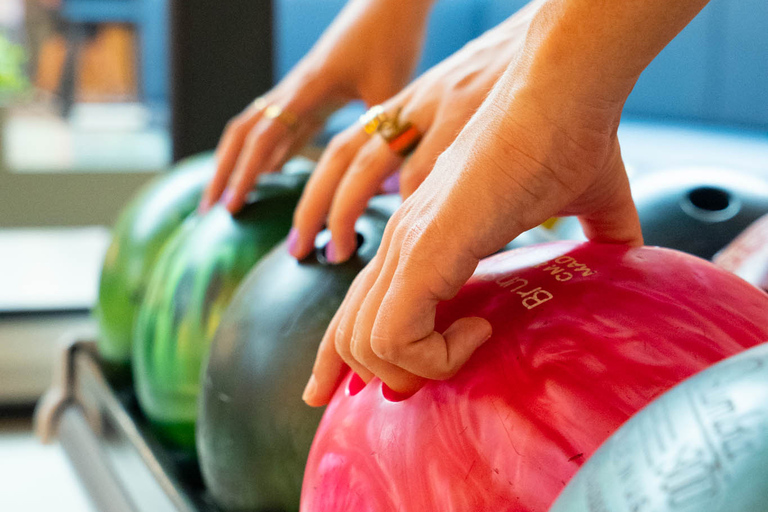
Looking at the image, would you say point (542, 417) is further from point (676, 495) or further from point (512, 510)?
point (676, 495)

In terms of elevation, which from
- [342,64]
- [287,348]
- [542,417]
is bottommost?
[287,348]

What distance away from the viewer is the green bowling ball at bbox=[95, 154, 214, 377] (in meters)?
1.32

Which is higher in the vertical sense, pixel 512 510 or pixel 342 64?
pixel 342 64

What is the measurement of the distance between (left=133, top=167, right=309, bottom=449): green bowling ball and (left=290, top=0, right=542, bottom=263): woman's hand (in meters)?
0.17

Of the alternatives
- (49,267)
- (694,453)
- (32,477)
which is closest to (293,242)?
(694,453)

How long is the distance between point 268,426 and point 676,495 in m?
0.55

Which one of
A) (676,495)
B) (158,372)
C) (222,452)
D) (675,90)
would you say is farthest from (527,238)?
(675,90)

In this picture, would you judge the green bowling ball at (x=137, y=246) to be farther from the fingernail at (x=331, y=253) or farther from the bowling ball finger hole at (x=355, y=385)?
the bowling ball finger hole at (x=355, y=385)

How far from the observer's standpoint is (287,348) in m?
0.82

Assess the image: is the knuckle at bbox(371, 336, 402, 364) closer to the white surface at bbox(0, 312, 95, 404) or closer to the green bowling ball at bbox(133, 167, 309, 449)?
the green bowling ball at bbox(133, 167, 309, 449)

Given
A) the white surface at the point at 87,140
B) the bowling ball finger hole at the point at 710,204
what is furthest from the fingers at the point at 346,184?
the white surface at the point at 87,140

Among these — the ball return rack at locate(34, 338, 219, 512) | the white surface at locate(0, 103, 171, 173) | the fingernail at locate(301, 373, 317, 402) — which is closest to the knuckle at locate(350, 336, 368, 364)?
the fingernail at locate(301, 373, 317, 402)

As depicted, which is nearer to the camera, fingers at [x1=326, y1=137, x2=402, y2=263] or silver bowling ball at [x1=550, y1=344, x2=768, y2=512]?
silver bowling ball at [x1=550, y1=344, x2=768, y2=512]

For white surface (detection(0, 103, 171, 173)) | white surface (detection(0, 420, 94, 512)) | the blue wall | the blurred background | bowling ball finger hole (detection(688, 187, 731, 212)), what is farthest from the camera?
white surface (detection(0, 103, 171, 173))
